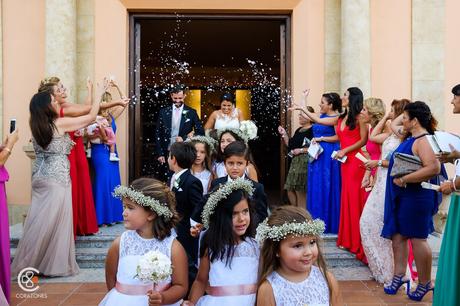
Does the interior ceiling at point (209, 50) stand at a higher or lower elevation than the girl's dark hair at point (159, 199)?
higher

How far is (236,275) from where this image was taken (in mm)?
3297

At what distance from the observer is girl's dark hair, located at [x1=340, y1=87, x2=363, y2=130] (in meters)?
6.92

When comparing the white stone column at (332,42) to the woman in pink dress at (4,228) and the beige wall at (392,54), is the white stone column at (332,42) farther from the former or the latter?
the woman in pink dress at (4,228)

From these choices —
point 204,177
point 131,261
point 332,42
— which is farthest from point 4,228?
point 332,42

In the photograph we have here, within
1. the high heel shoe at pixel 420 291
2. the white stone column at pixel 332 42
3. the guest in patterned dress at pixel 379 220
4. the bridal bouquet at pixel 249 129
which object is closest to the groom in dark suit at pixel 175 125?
the bridal bouquet at pixel 249 129

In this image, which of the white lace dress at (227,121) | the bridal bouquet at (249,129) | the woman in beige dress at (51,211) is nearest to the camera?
the woman in beige dress at (51,211)

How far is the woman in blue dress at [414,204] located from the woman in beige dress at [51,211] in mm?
3395

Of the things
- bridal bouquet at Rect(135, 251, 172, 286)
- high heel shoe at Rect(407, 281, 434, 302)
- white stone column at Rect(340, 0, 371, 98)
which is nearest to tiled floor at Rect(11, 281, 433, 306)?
high heel shoe at Rect(407, 281, 434, 302)

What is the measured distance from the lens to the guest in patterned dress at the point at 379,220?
6.10m

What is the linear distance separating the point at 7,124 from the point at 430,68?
6.79m

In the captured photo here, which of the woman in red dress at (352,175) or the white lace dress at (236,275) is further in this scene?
the woman in red dress at (352,175)

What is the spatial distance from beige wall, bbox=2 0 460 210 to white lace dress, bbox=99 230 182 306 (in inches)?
219

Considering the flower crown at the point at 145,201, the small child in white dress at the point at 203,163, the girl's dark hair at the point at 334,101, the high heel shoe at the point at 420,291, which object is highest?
the girl's dark hair at the point at 334,101

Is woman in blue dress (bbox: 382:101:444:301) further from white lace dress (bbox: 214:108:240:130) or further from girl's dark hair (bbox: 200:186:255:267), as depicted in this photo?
white lace dress (bbox: 214:108:240:130)
